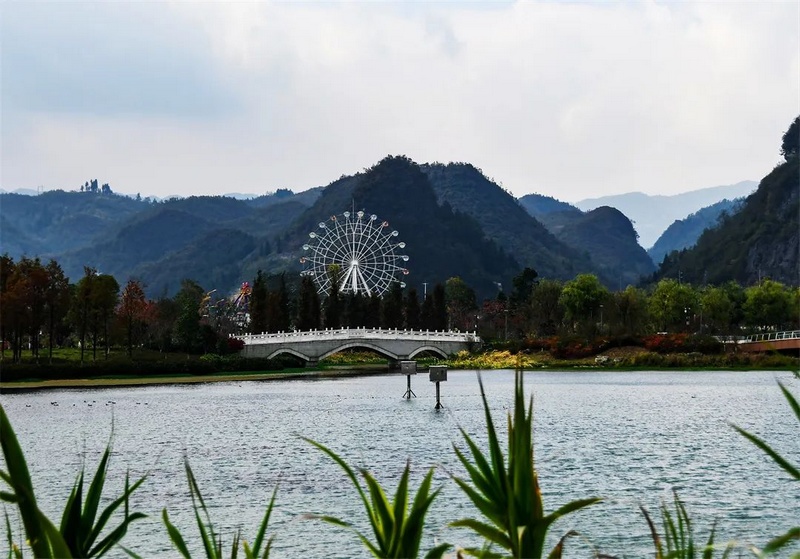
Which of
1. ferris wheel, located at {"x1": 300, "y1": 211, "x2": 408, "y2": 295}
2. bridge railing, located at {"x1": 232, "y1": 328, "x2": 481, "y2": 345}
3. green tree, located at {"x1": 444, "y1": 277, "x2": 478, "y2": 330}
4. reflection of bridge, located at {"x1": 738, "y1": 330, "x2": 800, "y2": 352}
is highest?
ferris wheel, located at {"x1": 300, "y1": 211, "x2": 408, "y2": 295}

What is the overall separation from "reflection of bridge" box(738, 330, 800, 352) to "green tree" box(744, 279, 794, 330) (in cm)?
1718

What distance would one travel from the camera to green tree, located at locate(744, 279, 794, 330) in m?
135

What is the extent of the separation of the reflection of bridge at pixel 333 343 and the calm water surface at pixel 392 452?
4329 centimetres

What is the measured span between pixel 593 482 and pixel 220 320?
162 m

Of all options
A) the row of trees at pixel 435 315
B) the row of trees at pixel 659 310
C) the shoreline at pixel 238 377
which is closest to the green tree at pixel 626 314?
the row of trees at pixel 659 310

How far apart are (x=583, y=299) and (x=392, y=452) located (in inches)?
4072

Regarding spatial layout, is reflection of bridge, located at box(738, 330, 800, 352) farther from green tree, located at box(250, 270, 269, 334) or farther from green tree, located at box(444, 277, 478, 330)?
green tree, located at box(444, 277, 478, 330)

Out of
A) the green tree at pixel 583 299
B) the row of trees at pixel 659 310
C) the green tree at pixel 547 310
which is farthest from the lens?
the green tree at pixel 547 310

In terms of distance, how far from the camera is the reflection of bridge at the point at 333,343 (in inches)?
4877

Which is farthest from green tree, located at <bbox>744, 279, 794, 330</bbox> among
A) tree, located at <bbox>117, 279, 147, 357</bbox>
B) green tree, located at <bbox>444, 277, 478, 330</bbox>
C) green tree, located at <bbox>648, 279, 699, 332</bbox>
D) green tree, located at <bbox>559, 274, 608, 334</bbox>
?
tree, located at <bbox>117, 279, 147, 357</bbox>

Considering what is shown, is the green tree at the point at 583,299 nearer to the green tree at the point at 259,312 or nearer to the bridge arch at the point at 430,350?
the bridge arch at the point at 430,350

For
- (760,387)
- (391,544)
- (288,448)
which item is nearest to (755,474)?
(288,448)

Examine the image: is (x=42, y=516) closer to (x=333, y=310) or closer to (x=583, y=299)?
(x=333, y=310)

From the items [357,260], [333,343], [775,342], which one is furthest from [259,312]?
[775,342]
